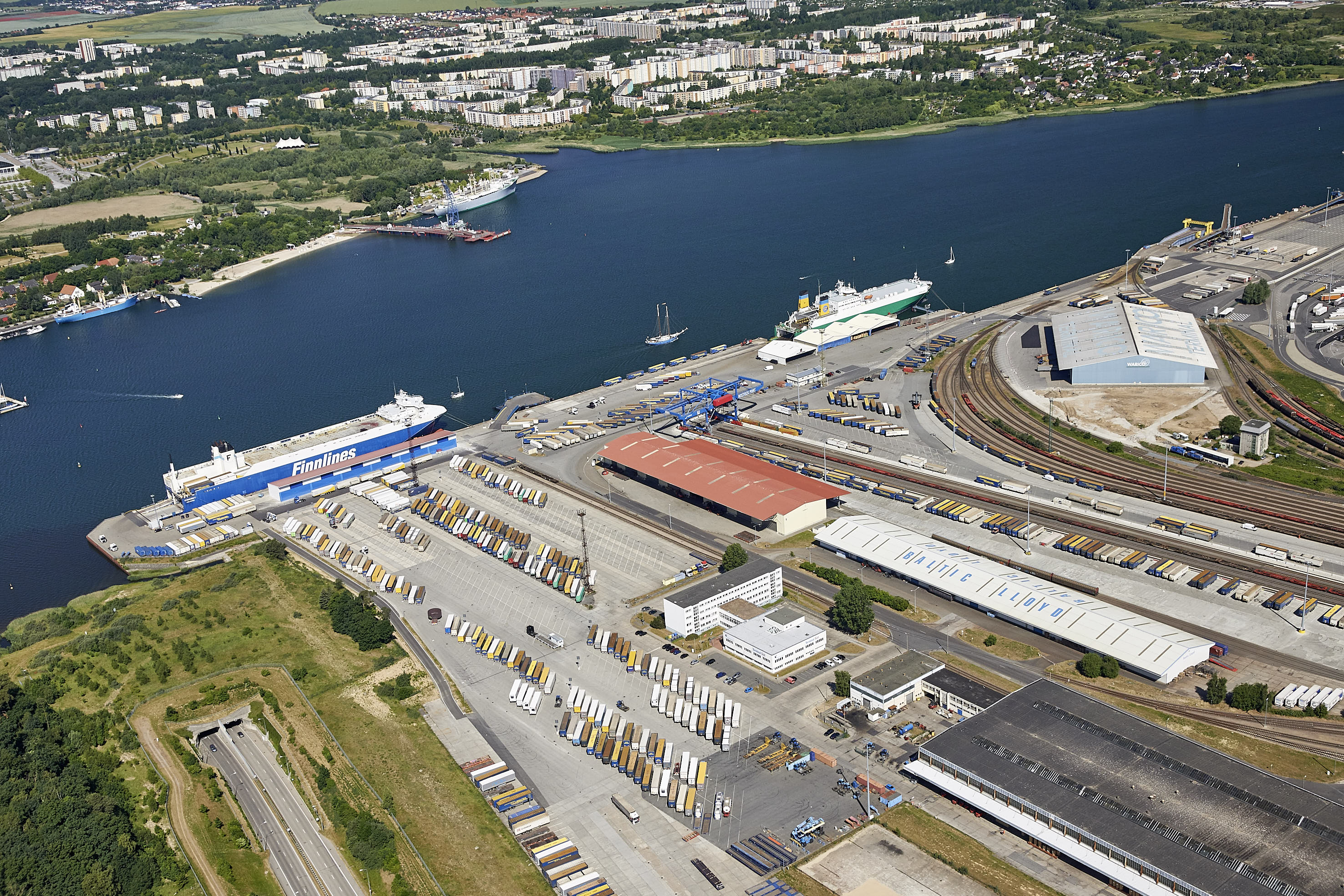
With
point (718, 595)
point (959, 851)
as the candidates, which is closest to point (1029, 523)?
point (718, 595)

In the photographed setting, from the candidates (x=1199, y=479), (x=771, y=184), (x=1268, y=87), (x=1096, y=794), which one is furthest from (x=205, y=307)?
(x=1268, y=87)

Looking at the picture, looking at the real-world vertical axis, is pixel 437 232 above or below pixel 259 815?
above

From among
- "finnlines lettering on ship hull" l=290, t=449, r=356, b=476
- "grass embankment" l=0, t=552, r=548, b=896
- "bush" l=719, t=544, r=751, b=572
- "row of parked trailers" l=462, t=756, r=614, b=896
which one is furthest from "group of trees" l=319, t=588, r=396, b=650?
"finnlines lettering on ship hull" l=290, t=449, r=356, b=476

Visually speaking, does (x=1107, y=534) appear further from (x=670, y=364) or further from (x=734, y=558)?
(x=670, y=364)

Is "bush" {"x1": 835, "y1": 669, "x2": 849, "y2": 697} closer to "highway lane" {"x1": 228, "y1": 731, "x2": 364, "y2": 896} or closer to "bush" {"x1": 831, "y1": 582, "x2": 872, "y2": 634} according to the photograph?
"bush" {"x1": 831, "y1": 582, "x2": 872, "y2": 634}

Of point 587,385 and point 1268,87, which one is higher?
point 1268,87

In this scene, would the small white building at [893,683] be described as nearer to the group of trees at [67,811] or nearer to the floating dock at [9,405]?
the group of trees at [67,811]

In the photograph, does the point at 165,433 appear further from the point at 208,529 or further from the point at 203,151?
the point at 203,151
